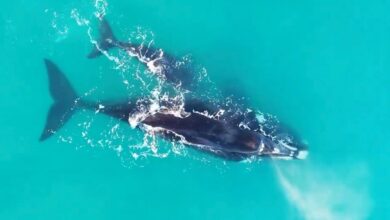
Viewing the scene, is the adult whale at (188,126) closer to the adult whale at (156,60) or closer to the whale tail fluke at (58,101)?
the whale tail fluke at (58,101)

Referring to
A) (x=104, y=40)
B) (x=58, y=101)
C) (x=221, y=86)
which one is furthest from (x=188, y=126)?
(x=58, y=101)

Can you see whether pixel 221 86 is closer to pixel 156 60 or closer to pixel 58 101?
pixel 156 60

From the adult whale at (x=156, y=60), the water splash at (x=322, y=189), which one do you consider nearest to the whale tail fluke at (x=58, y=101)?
the adult whale at (x=156, y=60)

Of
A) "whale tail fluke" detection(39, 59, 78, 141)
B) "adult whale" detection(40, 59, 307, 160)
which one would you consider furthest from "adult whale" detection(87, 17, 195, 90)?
"whale tail fluke" detection(39, 59, 78, 141)

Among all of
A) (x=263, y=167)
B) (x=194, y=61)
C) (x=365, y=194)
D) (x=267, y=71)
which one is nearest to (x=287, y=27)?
(x=267, y=71)

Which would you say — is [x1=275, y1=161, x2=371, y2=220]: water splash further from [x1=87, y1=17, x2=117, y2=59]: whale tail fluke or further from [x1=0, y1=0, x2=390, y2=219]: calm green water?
[x1=87, y1=17, x2=117, y2=59]: whale tail fluke
